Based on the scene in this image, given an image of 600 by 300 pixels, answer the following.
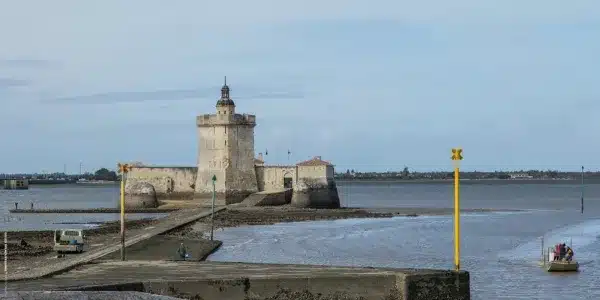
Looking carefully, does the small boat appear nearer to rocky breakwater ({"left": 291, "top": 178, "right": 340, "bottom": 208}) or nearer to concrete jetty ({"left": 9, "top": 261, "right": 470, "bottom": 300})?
concrete jetty ({"left": 9, "top": 261, "right": 470, "bottom": 300})

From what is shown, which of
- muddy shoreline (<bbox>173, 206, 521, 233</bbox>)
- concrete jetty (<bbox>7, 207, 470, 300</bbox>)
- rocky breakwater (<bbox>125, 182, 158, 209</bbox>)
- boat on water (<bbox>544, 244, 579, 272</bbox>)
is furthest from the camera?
rocky breakwater (<bbox>125, 182, 158, 209</bbox>)

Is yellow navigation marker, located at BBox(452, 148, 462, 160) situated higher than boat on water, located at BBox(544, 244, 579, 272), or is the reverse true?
yellow navigation marker, located at BBox(452, 148, 462, 160)

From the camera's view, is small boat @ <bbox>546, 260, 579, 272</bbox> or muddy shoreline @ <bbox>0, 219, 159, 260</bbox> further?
muddy shoreline @ <bbox>0, 219, 159, 260</bbox>

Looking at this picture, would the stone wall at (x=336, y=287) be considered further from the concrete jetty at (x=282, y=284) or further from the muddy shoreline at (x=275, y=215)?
the muddy shoreline at (x=275, y=215)

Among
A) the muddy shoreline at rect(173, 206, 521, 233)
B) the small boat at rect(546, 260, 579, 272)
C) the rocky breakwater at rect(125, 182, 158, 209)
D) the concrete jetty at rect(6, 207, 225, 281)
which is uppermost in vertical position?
the rocky breakwater at rect(125, 182, 158, 209)

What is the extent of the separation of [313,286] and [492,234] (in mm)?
46858

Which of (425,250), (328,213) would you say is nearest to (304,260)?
(425,250)

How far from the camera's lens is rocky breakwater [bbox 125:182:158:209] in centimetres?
10188

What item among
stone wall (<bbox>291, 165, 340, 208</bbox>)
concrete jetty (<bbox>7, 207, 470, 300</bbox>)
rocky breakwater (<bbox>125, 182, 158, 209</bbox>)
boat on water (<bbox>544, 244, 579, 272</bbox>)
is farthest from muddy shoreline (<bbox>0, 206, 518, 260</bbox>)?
boat on water (<bbox>544, 244, 579, 272</bbox>)

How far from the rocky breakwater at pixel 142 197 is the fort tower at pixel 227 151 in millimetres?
7084

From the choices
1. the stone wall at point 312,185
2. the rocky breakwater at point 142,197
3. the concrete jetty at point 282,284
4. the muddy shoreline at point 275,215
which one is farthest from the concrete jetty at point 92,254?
the rocky breakwater at point 142,197

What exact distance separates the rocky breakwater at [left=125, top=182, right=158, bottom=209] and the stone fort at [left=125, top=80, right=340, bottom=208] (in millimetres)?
4394

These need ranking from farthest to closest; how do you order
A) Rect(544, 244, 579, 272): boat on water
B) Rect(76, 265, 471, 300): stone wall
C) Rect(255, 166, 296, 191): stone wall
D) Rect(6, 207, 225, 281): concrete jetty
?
1. Rect(255, 166, 296, 191): stone wall
2. Rect(544, 244, 579, 272): boat on water
3. Rect(6, 207, 225, 281): concrete jetty
4. Rect(76, 265, 471, 300): stone wall

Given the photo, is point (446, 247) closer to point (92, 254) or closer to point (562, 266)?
point (562, 266)
